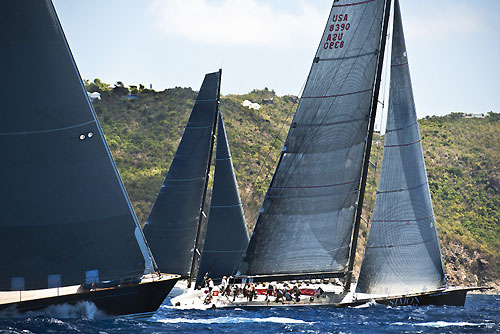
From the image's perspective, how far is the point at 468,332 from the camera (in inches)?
923

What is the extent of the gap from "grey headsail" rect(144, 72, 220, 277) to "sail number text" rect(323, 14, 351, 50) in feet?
38.2

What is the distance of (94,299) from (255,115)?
3001 inches

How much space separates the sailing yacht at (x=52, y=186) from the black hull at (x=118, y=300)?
0.10ft

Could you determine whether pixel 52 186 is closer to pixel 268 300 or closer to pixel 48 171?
pixel 48 171

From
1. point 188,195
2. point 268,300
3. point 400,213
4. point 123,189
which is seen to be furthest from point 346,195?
point 188,195

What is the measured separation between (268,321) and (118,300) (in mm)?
5964

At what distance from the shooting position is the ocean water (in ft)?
67.3

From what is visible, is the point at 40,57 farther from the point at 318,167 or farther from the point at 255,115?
the point at 255,115

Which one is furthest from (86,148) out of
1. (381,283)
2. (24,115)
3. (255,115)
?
(255,115)

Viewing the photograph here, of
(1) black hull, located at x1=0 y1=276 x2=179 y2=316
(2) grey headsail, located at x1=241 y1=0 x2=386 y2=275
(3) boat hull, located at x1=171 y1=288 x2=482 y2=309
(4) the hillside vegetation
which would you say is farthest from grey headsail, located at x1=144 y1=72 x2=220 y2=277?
(4) the hillside vegetation

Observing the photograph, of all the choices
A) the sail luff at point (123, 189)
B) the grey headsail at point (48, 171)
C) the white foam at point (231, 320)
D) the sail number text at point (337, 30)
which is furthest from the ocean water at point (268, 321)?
the sail number text at point (337, 30)

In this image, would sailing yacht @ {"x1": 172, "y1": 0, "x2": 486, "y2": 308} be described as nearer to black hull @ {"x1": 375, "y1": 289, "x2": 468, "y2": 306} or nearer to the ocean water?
black hull @ {"x1": 375, "y1": 289, "x2": 468, "y2": 306}

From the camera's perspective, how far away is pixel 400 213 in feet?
93.7

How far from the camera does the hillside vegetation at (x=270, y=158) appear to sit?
73625mm
